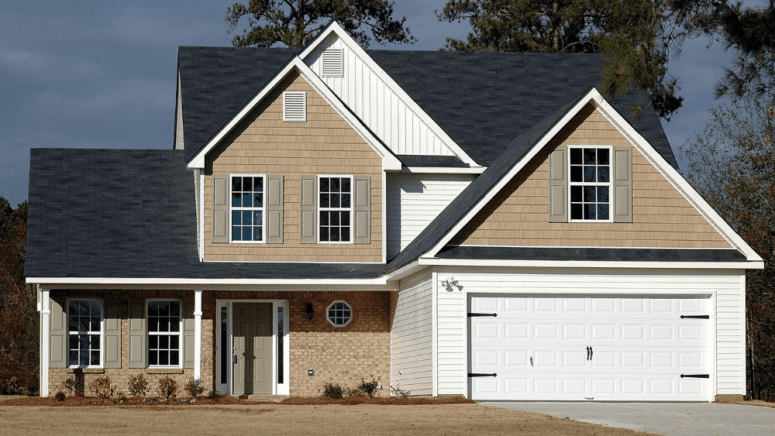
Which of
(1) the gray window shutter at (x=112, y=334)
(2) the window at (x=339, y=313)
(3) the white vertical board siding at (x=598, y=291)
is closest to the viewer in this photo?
(3) the white vertical board siding at (x=598, y=291)

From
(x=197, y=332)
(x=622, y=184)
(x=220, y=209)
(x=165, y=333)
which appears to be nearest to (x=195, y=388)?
(x=197, y=332)

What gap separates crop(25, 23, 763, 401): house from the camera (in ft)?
66.4

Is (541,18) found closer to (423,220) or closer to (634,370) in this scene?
(423,220)

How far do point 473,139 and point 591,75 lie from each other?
4461mm

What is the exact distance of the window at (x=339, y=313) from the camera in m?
23.2

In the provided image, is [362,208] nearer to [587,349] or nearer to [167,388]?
[167,388]

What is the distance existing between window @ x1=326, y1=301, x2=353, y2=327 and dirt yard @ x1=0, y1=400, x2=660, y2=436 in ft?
16.0

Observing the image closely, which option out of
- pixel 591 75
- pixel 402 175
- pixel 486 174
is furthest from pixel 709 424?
pixel 591 75

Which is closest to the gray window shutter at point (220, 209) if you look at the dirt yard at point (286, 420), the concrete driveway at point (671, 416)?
the dirt yard at point (286, 420)

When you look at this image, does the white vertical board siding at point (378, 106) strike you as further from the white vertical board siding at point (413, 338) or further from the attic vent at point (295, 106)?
Result: the white vertical board siding at point (413, 338)

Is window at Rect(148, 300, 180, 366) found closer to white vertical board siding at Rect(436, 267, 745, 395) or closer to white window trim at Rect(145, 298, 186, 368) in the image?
white window trim at Rect(145, 298, 186, 368)

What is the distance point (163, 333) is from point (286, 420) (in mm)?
7907

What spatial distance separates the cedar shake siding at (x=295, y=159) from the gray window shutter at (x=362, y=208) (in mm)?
92

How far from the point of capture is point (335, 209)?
2336 cm
